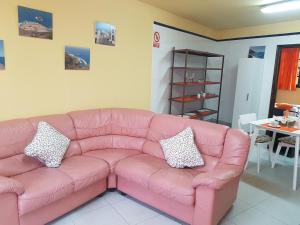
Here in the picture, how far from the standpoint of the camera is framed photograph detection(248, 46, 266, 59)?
4.97m

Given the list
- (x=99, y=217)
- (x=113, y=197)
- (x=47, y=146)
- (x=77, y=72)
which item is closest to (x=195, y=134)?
(x=113, y=197)

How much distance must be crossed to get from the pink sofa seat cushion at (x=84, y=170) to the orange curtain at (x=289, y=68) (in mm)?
5344

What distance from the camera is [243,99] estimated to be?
5082mm

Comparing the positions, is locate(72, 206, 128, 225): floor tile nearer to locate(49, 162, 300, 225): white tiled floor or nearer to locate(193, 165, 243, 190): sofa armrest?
locate(49, 162, 300, 225): white tiled floor

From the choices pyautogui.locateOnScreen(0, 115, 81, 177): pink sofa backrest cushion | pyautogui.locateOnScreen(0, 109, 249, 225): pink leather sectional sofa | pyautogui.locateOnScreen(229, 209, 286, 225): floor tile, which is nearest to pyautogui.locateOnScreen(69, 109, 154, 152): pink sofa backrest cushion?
pyautogui.locateOnScreen(0, 109, 249, 225): pink leather sectional sofa

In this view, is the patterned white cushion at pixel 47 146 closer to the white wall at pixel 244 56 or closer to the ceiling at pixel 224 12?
the ceiling at pixel 224 12

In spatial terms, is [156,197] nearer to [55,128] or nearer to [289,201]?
[55,128]

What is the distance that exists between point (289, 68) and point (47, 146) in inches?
236

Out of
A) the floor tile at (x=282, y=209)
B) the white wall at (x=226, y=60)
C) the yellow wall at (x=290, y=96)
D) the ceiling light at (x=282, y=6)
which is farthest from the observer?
the yellow wall at (x=290, y=96)

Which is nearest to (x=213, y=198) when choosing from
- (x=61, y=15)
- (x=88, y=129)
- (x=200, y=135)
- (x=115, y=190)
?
(x=200, y=135)

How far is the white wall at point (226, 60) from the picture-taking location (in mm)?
4137

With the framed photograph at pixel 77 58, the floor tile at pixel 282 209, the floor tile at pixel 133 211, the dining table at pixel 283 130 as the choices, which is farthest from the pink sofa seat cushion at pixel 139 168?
the dining table at pixel 283 130

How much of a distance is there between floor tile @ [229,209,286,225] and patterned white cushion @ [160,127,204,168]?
65cm

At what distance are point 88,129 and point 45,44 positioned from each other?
3.70ft
